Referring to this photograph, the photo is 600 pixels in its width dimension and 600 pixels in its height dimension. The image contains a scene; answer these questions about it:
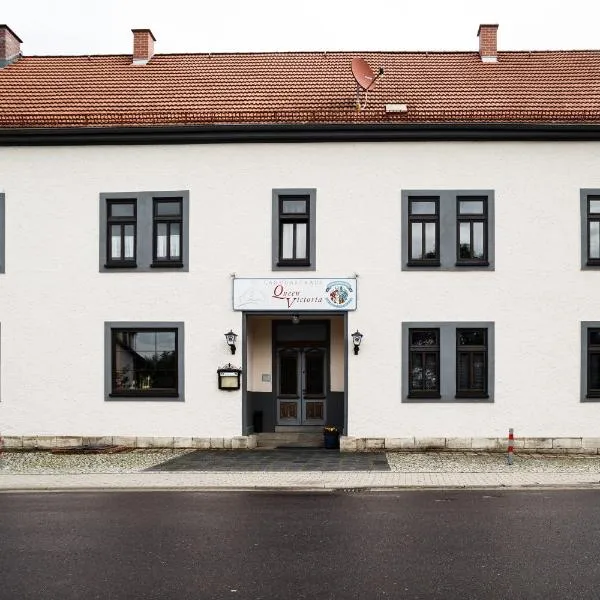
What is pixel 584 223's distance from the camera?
1980cm

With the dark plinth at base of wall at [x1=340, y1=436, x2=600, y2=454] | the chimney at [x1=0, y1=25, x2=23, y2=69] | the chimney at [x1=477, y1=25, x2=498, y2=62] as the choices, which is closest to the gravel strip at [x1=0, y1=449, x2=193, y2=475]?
the dark plinth at base of wall at [x1=340, y1=436, x2=600, y2=454]

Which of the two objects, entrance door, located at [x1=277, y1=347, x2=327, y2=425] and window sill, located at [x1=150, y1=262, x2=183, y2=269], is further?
entrance door, located at [x1=277, y1=347, x2=327, y2=425]

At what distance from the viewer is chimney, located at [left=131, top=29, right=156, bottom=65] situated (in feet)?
79.7

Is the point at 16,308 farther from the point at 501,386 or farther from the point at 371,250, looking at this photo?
the point at 501,386

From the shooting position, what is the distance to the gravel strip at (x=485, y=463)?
54.0ft

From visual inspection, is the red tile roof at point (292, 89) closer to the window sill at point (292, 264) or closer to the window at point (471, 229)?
the window at point (471, 229)

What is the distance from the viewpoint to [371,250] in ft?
65.4

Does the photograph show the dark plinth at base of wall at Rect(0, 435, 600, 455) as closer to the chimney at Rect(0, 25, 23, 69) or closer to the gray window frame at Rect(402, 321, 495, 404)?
the gray window frame at Rect(402, 321, 495, 404)

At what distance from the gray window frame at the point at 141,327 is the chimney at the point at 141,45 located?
856cm

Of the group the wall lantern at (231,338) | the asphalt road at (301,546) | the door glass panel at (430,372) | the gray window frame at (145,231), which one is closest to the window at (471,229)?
the door glass panel at (430,372)

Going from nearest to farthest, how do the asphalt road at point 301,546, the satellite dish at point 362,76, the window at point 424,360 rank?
the asphalt road at point 301,546 < the window at point 424,360 < the satellite dish at point 362,76

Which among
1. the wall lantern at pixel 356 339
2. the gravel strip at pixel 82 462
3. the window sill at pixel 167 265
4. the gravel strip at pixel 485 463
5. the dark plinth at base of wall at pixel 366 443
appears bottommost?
the gravel strip at pixel 82 462

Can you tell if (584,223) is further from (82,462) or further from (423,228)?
(82,462)

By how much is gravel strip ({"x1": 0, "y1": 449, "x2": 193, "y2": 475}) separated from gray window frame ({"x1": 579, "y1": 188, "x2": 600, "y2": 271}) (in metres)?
10.4
